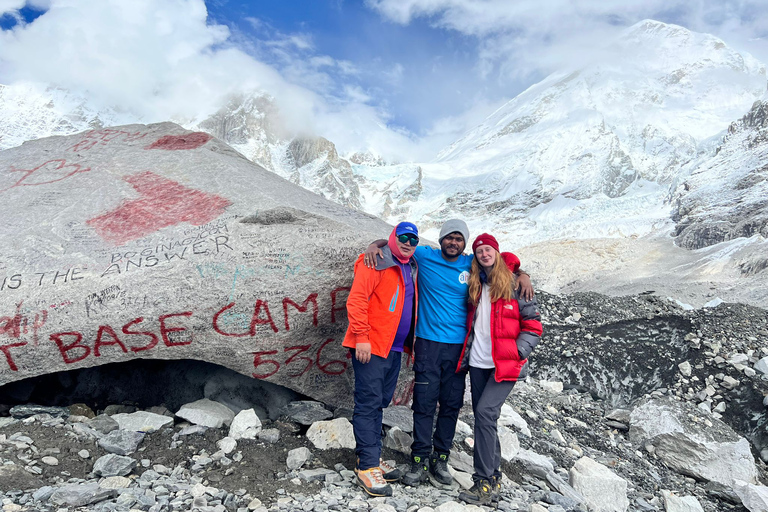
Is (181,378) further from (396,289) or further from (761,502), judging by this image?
(761,502)

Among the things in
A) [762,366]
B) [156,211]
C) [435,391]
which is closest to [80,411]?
[156,211]

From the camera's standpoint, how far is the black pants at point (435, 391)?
464 cm

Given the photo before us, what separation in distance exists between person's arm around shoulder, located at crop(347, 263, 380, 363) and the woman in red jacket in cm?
94

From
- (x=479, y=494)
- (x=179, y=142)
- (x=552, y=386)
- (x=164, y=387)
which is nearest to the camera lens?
(x=479, y=494)

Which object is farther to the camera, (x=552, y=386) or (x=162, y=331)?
(x=552, y=386)

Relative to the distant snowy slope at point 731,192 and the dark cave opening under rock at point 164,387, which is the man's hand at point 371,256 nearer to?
the dark cave opening under rock at point 164,387

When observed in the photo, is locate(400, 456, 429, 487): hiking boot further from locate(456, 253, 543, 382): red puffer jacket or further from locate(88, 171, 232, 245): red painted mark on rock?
locate(88, 171, 232, 245): red painted mark on rock

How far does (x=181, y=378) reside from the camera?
612 centimetres

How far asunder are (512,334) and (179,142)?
6.14 m

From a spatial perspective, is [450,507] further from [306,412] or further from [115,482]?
[115,482]

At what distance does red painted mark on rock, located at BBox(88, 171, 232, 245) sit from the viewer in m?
5.62

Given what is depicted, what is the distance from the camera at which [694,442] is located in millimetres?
6297

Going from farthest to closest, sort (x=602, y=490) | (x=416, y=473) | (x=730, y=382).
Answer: (x=730, y=382) → (x=602, y=490) → (x=416, y=473)

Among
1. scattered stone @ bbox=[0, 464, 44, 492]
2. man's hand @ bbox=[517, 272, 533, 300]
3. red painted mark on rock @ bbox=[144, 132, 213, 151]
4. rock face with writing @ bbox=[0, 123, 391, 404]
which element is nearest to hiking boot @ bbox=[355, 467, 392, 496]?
rock face with writing @ bbox=[0, 123, 391, 404]
